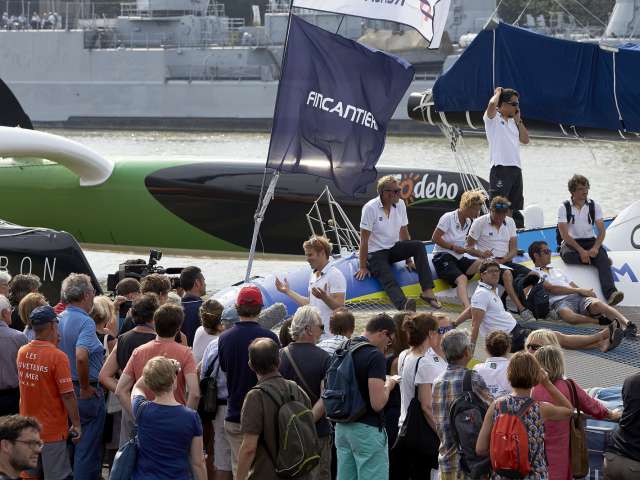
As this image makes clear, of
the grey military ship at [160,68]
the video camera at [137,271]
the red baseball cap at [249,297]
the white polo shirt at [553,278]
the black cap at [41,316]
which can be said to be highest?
the red baseball cap at [249,297]

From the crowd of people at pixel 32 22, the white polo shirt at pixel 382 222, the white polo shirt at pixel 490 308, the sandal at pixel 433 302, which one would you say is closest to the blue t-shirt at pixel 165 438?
the white polo shirt at pixel 490 308

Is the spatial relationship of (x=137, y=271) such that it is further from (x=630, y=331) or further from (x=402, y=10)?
(x=630, y=331)

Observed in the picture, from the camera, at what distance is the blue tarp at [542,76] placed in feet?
38.0

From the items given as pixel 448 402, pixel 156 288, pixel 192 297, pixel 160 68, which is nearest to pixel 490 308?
pixel 192 297

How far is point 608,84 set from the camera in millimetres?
11477

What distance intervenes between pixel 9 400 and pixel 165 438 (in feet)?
5.78

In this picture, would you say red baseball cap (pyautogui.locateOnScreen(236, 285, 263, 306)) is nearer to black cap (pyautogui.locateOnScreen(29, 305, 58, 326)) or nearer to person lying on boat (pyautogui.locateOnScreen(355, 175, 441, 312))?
black cap (pyautogui.locateOnScreen(29, 305, 58, 326))

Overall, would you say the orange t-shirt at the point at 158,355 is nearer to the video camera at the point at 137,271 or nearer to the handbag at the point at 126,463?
the handbag at the point at 126,463

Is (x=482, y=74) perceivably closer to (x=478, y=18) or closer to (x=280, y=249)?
(x=280, y=249)

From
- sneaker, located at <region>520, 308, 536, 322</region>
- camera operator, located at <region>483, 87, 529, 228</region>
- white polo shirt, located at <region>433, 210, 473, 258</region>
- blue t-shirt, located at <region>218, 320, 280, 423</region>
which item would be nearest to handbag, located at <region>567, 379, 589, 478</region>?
blue t-shirt, located at <region>218, 320, 280, 423</region>

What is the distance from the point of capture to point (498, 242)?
939 centimetres

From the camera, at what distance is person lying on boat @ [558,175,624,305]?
31.8 feet

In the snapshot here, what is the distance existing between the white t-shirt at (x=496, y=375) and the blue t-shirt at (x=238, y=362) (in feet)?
3.64

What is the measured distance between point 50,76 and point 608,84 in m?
63.6
